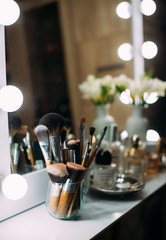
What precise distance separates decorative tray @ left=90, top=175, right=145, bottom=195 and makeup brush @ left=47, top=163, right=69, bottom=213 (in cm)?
18

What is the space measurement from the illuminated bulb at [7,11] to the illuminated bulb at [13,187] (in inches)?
13.8

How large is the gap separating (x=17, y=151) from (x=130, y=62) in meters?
0.86

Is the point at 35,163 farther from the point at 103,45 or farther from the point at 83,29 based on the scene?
the point at 83,29

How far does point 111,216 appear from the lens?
664 mm

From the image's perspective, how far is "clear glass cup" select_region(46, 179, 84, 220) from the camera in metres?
0.61

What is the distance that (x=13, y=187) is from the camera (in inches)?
24.5

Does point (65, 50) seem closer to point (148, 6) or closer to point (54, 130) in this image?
point (148, 6)

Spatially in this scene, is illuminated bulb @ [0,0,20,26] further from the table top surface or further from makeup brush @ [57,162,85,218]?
the table top surface

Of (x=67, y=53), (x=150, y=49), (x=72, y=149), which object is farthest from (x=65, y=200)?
(x=67, y=53)

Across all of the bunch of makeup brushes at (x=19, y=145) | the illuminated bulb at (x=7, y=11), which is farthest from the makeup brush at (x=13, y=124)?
the illuminated bulb at (x=7, y=11)

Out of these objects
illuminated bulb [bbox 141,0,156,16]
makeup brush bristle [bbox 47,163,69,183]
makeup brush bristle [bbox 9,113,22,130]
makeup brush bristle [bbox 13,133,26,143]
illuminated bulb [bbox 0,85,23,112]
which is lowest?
makeup brush bristle [bbox 47,163,69,183]

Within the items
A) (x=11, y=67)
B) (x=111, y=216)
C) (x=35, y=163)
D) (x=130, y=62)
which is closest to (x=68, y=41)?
(x=11, y=67)

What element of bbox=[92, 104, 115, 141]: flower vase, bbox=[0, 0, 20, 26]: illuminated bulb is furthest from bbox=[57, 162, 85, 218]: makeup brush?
bbox=[92, 104, 115, 141]: flower vase

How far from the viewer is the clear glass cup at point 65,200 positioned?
2.01 ft
